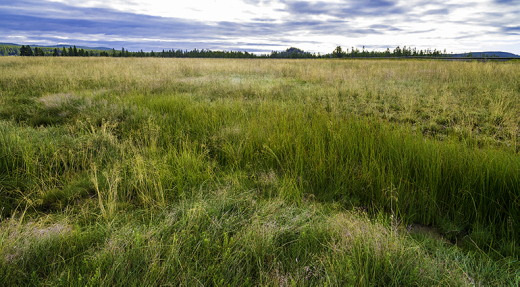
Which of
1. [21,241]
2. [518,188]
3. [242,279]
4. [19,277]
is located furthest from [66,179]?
[518,188]

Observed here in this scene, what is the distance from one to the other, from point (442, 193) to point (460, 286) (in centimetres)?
177

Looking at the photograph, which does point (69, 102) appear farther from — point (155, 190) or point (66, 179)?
point (155, 190)

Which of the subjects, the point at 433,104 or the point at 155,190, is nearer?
the point at 155,190

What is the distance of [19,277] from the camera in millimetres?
1640

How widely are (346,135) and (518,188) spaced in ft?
6.66

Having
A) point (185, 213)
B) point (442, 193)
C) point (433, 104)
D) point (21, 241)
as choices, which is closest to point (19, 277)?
point (21, 241)

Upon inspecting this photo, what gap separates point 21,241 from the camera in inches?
74.3

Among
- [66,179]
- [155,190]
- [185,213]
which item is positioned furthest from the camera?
[66,179]

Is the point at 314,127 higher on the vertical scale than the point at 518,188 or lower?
higher

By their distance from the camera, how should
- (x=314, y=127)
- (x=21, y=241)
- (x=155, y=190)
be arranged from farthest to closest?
(x=314, y=127) < (x=155, y=190) < (x=21, y=241)

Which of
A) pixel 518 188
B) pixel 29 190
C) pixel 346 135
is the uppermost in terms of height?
pixel 346 135

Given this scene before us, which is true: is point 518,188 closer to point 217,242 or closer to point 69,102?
point 217,242

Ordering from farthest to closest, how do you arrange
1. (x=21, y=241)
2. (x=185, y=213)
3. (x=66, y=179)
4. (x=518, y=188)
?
(x=66, y=179) < (x=518, y=188) < (x=185, y=213) < (x=21, y=241)

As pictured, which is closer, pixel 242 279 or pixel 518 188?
pixel 242 279
